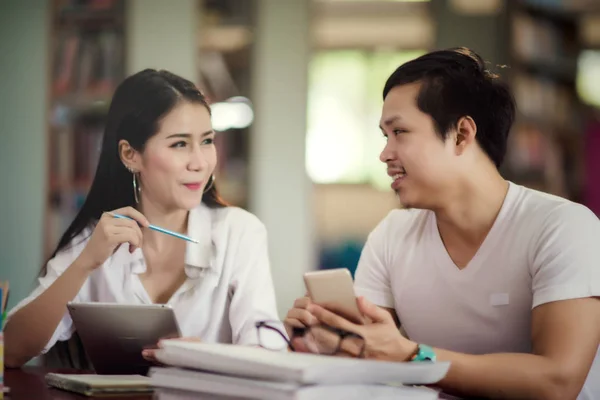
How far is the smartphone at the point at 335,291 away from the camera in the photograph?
1.30m

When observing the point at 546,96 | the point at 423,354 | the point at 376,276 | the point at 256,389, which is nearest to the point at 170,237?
the point at 376,276

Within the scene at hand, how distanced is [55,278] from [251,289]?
0.42m

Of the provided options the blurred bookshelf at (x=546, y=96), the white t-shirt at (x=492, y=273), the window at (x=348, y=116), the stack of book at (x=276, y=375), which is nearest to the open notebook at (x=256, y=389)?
the stack of book at (x=276, y=375)

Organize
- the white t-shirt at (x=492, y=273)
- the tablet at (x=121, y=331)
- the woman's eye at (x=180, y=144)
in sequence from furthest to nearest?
1. the woman's eye at (x=180, y=144)
2. the white t-shirt at (x=492, y=273)
3. the tablet at (x=121, y=331)

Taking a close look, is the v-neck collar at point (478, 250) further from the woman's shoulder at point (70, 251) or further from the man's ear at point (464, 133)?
the woman's shoulder at point (70, 251)

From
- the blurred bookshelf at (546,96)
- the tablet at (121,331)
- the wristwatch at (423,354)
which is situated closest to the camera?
the wristwatch at (423,354)

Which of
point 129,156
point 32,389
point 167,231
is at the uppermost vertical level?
point 129,156

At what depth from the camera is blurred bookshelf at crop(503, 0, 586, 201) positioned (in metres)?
4.44

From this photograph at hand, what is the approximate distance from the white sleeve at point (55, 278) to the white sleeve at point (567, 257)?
3.16 feet

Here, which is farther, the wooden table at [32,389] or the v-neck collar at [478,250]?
the v-neck collar at [478,250]

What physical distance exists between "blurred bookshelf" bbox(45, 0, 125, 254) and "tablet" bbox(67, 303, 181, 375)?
1.88 m

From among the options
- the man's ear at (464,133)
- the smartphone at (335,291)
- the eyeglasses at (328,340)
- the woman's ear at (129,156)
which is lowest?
the eyeglasses at (328,340)

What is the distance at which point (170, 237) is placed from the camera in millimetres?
1881

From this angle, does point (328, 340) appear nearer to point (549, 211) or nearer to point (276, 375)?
point (276, 375)
